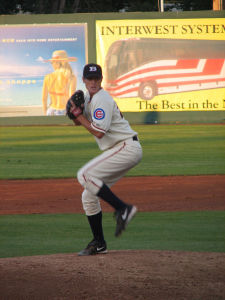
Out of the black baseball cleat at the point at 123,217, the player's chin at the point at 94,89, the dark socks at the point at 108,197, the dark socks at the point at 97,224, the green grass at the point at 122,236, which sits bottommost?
A: the green grass at the point at 122,236

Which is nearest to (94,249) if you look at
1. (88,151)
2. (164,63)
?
(88,151)

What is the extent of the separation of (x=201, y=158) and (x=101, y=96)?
10.9m

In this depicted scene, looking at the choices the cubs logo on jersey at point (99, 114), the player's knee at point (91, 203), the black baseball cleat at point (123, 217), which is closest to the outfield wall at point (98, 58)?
the player's knee at point (91, 203)

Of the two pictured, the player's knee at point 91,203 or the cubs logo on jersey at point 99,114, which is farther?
the player's knee at point 91,203

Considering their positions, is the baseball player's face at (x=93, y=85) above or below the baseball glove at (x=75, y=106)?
above

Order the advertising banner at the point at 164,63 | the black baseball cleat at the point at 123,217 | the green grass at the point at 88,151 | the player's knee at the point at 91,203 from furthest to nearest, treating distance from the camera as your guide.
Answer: the advertising banner at the point at 164,63 < the green grass at the point at 88,151 < the player's knee at the point at 91,203 < the black baseball cleat at the point at 123,217

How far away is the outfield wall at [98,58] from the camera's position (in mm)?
26500

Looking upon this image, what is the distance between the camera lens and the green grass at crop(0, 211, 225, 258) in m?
7.57

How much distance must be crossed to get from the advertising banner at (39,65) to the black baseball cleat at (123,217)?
818 inches

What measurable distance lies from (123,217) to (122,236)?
253cm

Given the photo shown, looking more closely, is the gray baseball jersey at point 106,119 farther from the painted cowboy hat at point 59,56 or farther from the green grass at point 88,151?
the painted cowboy hat at point 59,56

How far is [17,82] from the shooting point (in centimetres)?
2631

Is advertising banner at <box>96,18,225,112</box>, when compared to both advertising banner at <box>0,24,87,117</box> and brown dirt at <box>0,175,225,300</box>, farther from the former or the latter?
brown dirt at <box>0,175,225,300</box>

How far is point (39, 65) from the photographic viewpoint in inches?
1041
